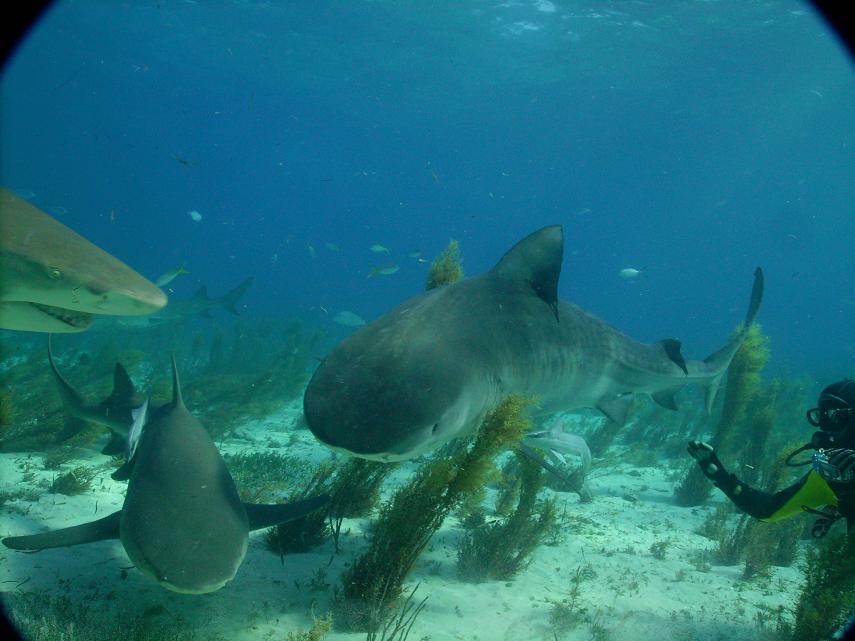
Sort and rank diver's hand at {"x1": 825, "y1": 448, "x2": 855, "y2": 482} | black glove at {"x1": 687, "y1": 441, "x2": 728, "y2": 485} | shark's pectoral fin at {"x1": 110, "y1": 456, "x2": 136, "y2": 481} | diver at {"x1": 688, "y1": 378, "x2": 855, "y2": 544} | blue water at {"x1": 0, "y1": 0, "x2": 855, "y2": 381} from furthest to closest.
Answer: blue water at {"x1": 0, "y1": 0, "x2": 855, "y2": 381} → shark's pectoral fin at {"x1": 110, "y1": 456, "x2": 136, "y2": 481} → black glove at {"x1": 687, "y1": 441, "x2": 728, "y2": 485} → diver at {"x1": 688, "y1": 378, "x2": 855, "y2": 544} → diver's hand at {"x1": 825, "y1": 448, "x2": 855, "y2": 482}

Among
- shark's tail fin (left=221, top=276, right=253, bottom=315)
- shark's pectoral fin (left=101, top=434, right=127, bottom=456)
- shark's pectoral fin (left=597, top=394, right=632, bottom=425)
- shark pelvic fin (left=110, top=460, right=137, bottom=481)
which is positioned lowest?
shark's tail fin (left=221, top=276, right=253, bottom=315)

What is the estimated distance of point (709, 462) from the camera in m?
4.58

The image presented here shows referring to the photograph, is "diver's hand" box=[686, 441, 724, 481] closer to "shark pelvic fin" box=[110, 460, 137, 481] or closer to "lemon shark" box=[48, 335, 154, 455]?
"shark pelvic fin" box=[110, 460, 137, 481]

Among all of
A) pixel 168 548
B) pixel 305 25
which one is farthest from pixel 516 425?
pixel 305 25

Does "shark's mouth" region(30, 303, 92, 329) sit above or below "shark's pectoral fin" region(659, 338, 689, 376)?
above

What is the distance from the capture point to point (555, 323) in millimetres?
4770

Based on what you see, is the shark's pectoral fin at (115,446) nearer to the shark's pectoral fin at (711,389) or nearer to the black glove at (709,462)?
the black glove at (709,462)

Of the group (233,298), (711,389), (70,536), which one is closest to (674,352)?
(711,389)

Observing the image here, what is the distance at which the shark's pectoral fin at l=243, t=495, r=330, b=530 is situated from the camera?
12.0 ft

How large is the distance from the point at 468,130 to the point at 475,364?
7351cm

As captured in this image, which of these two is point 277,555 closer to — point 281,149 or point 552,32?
point 552,32

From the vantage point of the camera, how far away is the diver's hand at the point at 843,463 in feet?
11.3

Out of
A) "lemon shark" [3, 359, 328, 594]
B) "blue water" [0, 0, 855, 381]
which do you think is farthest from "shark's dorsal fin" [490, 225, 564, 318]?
"blue water" [0, 0, 855, 381]

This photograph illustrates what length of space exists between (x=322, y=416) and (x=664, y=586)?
4.95 metres
